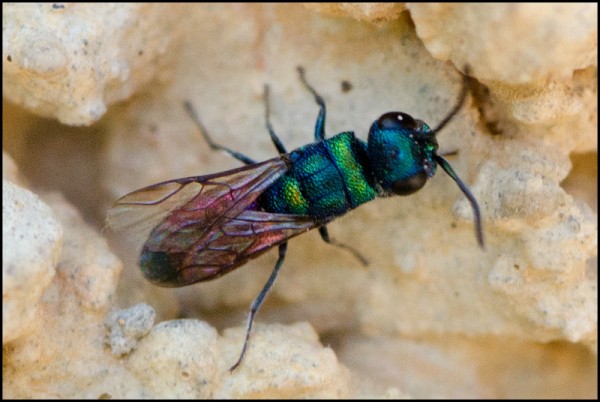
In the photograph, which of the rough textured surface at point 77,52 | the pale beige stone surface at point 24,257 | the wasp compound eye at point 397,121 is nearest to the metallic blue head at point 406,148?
the wasp compound eye at point 397,121

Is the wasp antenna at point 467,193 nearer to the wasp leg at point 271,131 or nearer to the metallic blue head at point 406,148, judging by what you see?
the metallic blue head at point 406,148

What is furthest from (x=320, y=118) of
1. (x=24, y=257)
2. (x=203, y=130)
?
(x=24, y=257)

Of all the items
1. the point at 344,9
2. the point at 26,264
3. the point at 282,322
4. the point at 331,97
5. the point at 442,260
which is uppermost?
the point at 344,9

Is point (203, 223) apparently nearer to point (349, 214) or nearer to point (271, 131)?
point (271, 131)

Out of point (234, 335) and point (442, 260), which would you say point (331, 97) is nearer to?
point (442, 260)

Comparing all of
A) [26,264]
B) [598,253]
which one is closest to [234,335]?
[26,264]

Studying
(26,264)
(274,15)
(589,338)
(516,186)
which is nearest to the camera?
(26,264)
